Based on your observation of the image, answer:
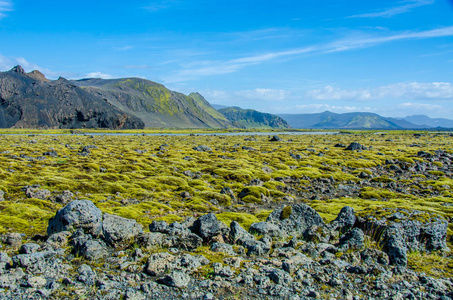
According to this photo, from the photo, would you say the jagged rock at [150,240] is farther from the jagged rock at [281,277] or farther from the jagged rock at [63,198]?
the jagged rock at [63,198]

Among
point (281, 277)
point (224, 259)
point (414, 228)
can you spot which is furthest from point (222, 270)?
point (414, 228)

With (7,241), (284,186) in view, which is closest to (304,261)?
(7,241)

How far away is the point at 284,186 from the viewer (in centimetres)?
2917

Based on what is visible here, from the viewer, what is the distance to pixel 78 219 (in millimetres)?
12453

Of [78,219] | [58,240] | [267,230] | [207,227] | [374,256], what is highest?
[78,219]

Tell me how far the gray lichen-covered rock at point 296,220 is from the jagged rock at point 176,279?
249 inches

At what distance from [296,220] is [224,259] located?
208 inches

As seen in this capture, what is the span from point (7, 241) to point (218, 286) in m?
8.78

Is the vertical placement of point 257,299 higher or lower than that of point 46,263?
lower

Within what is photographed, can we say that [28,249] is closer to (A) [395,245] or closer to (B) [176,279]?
(B) [176,279]

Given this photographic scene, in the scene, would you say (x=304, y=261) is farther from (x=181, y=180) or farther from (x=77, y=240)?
(x=181, y=180)

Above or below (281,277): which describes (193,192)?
below

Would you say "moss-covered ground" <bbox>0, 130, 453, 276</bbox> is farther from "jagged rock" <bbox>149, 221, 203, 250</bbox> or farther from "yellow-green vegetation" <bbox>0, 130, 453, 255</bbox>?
"jagged rock" <bbox>149, 221, 203, 250</bbox>

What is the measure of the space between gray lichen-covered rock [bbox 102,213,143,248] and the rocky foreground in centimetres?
4
